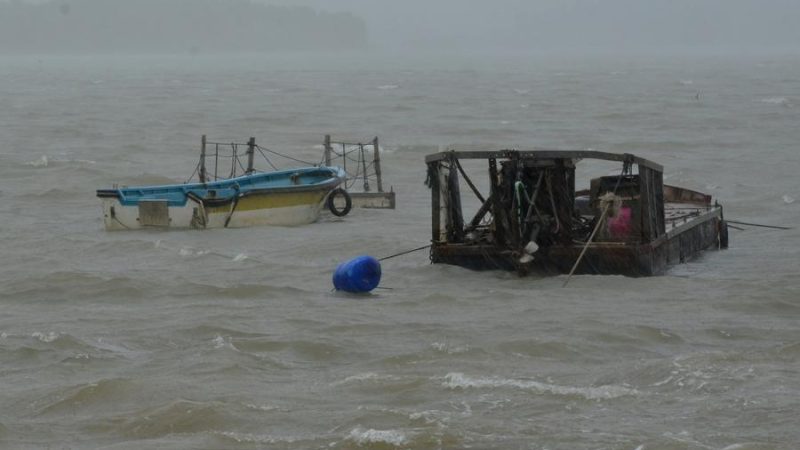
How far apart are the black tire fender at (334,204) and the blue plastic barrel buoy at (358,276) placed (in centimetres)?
1071

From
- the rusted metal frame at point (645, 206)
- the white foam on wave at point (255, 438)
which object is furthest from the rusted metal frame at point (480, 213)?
the white foam on wave at point (255, 438)

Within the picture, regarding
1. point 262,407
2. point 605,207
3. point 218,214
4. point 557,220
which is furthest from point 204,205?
A: point 262,407

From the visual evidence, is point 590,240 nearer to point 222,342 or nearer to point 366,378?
point 222,342

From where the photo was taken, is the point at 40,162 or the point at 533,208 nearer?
the point at 533,208

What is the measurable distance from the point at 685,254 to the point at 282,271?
7.23m

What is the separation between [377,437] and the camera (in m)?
15.2

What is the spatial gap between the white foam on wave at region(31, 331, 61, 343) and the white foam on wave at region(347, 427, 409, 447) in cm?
634

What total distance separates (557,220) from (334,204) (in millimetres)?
11115

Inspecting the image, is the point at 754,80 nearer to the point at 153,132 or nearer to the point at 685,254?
the point at 153,132

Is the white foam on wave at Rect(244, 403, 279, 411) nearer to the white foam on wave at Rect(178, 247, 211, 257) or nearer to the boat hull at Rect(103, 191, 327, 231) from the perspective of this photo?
the white foam on wave at Rect(178, 247, 211, 257)

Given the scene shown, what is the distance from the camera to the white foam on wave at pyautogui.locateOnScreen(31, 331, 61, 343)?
66.5 feet

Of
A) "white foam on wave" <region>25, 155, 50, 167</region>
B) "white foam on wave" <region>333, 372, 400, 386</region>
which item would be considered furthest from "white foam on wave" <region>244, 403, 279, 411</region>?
"white foam on wave" <region>25, 155, 50, 167</region>

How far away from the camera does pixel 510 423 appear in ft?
51.3

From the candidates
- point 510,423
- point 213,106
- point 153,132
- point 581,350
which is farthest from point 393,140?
point 510,423
